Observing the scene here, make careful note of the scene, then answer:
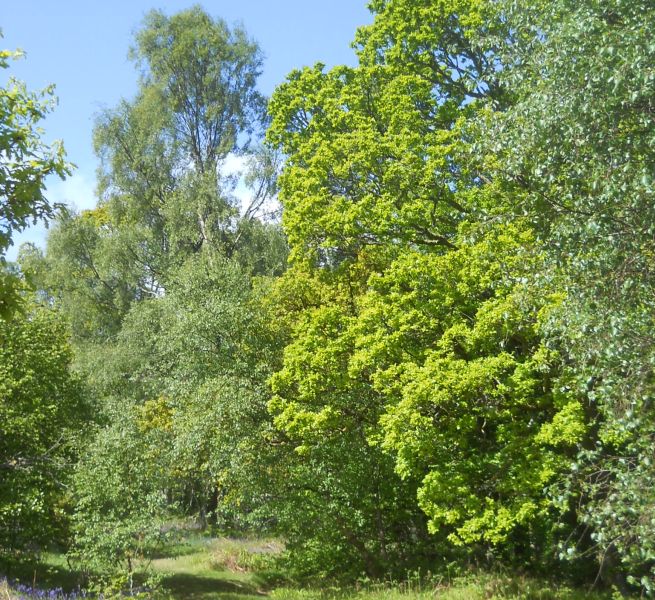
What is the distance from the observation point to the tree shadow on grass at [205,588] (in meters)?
18.4

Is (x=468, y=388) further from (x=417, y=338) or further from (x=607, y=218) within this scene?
(x=607, y=218)

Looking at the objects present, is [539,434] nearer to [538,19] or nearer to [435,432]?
[435,432]

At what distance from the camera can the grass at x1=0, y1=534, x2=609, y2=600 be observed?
15.1 meters

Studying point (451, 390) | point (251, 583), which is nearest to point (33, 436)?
point (251, 583)

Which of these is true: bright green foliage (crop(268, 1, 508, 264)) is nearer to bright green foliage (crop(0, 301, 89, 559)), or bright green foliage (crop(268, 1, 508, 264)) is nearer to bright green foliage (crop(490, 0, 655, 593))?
bright green foliage (crop(490, 0, 655, 593))

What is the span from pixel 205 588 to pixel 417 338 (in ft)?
31.8

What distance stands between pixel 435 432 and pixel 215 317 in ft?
30.9

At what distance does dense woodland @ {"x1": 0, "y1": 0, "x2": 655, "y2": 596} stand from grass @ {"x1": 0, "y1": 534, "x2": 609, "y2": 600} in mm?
933

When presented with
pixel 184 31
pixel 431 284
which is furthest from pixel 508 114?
pixel 184 31

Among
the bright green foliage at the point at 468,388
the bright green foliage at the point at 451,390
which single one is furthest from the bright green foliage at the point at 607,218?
the bright green foliage at the point at 468,388

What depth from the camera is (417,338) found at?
15938 mm

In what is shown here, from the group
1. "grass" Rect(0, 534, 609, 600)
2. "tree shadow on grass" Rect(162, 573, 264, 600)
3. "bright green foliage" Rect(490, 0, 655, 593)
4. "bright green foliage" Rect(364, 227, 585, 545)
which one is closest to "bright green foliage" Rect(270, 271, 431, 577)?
"grass" Rect(0, 534, 609, 600)

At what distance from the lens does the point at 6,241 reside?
643cm

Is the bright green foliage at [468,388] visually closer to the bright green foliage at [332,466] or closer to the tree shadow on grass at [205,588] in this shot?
the bright green foliage at [332,466]
